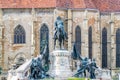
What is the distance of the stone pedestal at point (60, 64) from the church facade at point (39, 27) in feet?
82.0

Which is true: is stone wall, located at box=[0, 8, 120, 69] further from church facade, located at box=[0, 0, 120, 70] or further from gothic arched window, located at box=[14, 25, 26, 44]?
gothic arched window, located at box=[14, 25, 26, 44]

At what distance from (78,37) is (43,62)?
2602 centimetres

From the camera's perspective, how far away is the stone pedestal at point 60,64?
183 ft

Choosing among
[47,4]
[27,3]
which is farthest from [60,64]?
[27,3]

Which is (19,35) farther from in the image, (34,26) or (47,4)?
(47,4)

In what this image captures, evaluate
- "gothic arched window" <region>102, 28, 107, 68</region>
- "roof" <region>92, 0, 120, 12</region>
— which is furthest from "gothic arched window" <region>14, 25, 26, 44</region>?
"roof" <region>92, 0, 120, 12</region>

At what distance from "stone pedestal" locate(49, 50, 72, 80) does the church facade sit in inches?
984

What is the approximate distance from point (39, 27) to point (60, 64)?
88.4 ft

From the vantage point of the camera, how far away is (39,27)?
82.8 metres

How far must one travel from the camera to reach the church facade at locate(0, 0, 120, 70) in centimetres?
8244

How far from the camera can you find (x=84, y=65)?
5709 cm

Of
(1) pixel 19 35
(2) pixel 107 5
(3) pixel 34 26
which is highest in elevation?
(2) pixel 107 5

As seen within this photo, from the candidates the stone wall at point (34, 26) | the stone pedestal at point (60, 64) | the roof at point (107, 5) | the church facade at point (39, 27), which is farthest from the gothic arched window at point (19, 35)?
the stone pedestal at point (60, 64)

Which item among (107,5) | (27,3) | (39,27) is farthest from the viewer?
(107,5)
